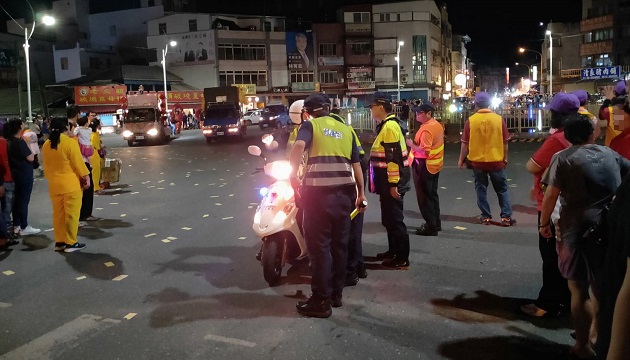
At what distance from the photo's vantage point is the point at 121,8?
2638 inches

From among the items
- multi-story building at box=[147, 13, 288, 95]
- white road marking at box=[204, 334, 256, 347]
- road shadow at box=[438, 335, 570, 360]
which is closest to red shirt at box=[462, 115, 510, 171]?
road shadow at box=[438, 335, 570, 360]

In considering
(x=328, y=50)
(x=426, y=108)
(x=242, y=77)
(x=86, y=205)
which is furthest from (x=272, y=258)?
(x=328, y=50)

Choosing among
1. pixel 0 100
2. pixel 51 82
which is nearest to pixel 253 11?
pixel 51 82

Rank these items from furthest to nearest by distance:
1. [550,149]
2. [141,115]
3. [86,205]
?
[141,115] < [86,205] < [550,149]

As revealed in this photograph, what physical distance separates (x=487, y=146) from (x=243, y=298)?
453 cm

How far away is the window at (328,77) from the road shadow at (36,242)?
63088 millimetres

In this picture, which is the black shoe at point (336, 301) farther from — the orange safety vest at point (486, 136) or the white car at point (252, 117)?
the white car at point (252, 117)

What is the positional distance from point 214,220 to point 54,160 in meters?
2.83

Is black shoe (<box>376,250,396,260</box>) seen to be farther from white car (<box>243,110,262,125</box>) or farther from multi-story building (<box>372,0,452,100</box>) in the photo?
multi-story building (<box>372,0,452,100</box>)

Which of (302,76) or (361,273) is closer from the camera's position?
(361,273)

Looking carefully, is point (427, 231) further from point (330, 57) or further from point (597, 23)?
point (330, 57)

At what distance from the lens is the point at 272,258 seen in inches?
229

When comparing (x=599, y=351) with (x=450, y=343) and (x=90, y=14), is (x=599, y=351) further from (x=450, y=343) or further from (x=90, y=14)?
(x=90, y=14)

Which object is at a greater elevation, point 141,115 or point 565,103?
point 141,115
